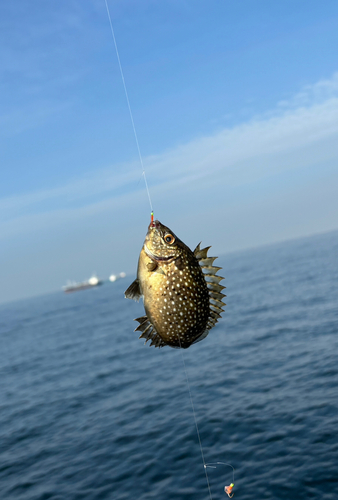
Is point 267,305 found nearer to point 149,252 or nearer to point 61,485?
point 61,485

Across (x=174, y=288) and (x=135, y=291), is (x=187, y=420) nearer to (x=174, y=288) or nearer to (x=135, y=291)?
(x=135, y=291)

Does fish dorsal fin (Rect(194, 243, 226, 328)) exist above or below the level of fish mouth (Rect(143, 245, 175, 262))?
below

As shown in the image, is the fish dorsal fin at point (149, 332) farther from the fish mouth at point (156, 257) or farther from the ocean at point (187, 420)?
the ocean at point (187, 420)

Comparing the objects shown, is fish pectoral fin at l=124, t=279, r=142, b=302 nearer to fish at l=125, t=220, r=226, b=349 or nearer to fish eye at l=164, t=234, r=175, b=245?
fish at l=125, t=220, r=226, b=349

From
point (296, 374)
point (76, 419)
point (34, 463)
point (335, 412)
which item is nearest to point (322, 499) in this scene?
point (335, 412)

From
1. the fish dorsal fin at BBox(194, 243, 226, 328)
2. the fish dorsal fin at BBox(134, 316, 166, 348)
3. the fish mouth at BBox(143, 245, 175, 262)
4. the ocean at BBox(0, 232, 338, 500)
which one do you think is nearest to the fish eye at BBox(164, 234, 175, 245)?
the fish mouth at BBox(143, 245, 175, 262)

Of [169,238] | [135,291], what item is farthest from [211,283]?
[135,291]
